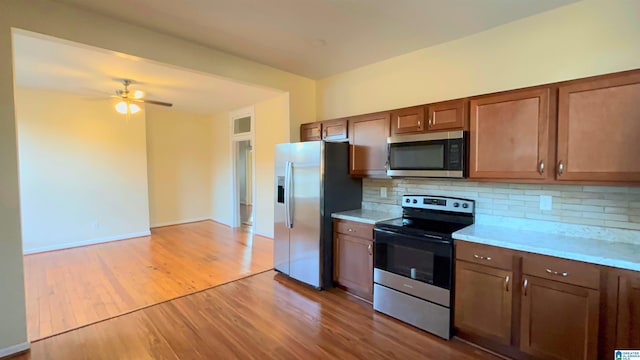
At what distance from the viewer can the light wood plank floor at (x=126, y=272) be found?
301 centimetres

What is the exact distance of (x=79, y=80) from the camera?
4.27 meters

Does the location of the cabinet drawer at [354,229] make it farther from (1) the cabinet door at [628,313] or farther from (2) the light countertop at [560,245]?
(1) the cabinet door at [628,313]

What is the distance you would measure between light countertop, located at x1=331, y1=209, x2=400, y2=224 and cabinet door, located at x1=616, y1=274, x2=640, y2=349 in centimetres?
180

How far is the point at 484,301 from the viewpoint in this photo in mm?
2344

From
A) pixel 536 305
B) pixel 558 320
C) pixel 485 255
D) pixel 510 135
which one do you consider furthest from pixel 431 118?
pixel 558 320

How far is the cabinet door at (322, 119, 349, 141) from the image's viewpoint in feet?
12.1

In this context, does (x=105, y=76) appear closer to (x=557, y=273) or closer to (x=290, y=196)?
(x=290, y=196)

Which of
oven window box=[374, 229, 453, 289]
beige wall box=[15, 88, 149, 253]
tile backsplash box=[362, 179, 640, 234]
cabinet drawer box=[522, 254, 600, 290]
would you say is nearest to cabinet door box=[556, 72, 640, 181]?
tile backsplash box=[362, 179, 640, 234]

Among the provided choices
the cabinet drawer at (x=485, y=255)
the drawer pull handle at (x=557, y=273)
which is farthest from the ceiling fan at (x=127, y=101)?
the drawer pull handle at (x=557, y=273)

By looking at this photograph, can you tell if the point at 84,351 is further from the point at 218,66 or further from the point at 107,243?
the point at 107,243

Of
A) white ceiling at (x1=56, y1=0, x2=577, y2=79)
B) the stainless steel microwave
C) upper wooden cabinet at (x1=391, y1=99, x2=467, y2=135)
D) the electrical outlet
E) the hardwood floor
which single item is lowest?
the hardwood floor

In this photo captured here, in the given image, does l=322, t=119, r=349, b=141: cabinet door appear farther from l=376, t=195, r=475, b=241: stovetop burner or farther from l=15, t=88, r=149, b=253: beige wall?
l=15, t=88, r=149, b=253: beige wall

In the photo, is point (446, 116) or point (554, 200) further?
point (446, 116)

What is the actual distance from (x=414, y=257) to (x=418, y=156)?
3.15 feet
